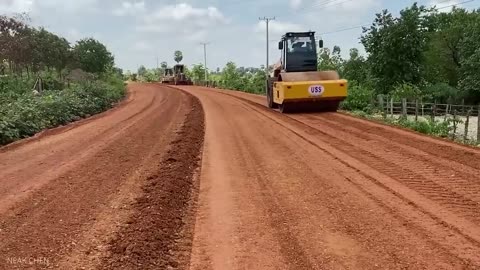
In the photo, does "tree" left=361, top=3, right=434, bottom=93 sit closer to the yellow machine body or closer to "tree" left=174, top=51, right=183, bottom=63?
the yellow machine body

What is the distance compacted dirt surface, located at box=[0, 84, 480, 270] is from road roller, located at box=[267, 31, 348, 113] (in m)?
7.31

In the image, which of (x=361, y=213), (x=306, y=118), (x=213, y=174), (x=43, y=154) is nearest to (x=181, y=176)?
(x=213, y=174)

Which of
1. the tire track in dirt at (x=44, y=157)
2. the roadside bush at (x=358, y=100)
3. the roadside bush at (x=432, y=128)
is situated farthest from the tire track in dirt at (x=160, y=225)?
the roadside bush at (x=358, y=100)

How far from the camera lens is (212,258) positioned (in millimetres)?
4988

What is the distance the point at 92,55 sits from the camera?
2507 inches

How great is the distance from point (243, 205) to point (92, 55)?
2386 inches

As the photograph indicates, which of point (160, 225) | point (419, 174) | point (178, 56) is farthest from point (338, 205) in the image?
point (178, 56)

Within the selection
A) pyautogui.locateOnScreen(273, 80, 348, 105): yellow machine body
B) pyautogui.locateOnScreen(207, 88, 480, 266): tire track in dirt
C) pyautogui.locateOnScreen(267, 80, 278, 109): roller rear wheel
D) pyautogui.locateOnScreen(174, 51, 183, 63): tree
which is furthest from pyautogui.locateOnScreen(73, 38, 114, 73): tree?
pyautogui.locateOnScreen(174, 51, 183, 63): tree

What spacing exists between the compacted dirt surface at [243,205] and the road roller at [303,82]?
24.0ft

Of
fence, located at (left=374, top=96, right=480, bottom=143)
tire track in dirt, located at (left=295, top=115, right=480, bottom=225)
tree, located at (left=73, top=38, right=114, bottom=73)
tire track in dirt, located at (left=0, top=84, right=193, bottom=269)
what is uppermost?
tree, located at (left=73, top=38, right=114, bottom=73)

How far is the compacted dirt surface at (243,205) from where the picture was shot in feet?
16.5

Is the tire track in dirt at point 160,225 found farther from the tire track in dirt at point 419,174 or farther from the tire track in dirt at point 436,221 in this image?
the tire track in dirt at point 419,174

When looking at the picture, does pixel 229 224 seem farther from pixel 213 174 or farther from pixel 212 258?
pixel 213 174

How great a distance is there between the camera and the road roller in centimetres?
1980
